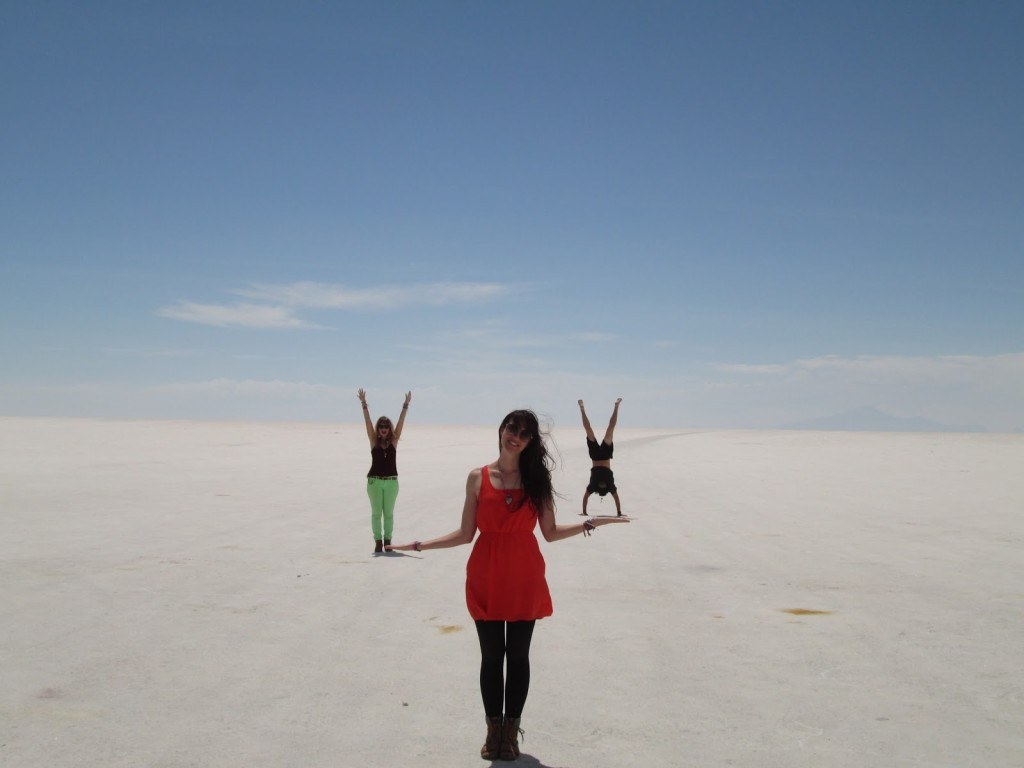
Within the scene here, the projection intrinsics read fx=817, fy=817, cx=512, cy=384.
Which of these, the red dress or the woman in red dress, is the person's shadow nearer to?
the woman in red dress

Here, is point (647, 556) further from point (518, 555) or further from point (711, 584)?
point (518, 555)

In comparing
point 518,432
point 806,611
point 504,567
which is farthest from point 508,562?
→ point 806,611

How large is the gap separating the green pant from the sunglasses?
6.72 m

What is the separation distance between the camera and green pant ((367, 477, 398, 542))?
35.4ft

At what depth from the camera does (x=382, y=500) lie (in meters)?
10.9

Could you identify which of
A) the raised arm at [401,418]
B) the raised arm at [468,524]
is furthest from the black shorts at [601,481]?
the raised arm at [468,524]

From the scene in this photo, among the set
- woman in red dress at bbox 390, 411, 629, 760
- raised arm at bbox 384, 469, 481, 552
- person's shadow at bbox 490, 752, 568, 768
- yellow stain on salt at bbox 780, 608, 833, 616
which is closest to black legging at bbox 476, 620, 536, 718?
woman in red dress at bbox 390, 411, 629, 760

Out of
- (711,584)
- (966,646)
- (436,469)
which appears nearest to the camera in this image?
(966,646)

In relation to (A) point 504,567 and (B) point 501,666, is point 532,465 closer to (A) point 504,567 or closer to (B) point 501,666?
(A) point 504,567

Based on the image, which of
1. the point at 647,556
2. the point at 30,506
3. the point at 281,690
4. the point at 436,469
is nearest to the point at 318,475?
the point at 436,469

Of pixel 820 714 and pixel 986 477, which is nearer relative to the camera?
pixel 820 714

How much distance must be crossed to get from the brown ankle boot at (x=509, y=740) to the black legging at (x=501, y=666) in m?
0.04

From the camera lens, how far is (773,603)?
7754mm

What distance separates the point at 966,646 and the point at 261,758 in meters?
5.26
